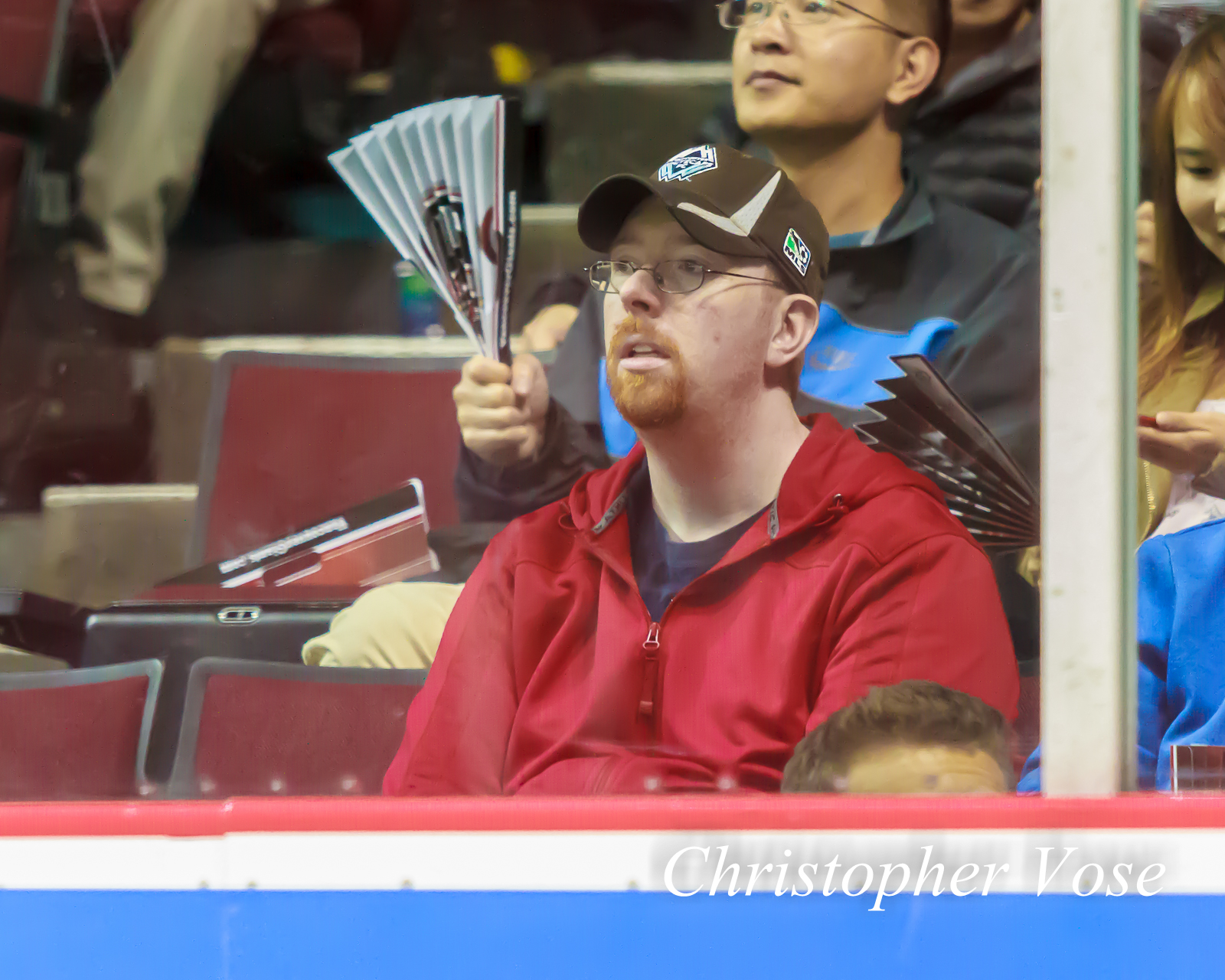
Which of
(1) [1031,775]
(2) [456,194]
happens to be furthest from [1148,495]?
(2) [456,194]

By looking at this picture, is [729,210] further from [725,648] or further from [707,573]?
[725,648]

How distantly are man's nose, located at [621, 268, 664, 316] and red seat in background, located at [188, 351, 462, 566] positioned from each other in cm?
33

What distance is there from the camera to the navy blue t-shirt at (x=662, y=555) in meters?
1.84

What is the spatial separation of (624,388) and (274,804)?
80 centimetres

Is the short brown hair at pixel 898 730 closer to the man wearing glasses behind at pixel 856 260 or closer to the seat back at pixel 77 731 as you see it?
the man wearing glasses behind at pixel 856 260

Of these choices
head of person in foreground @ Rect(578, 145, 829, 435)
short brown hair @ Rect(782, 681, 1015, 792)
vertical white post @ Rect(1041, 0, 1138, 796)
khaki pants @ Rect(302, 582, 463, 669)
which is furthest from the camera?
khaki pants @ Rect(302, 582, 463, 669)

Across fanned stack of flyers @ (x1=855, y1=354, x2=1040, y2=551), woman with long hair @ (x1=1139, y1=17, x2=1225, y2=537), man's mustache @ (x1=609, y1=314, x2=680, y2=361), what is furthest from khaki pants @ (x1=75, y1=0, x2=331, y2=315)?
woman with long hair @ (x1=1139, y1=17, x2=1225, y2=537)

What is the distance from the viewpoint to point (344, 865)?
166cm

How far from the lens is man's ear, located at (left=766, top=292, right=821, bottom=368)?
6.05ft

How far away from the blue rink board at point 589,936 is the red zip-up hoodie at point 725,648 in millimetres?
198

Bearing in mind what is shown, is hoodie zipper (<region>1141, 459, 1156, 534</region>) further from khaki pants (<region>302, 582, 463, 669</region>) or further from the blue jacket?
khaki pants (<region>302, 582, 463, 669</region>)

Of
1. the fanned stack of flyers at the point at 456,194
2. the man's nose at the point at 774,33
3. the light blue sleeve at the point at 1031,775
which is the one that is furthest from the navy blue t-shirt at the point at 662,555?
the man's nose at the point at 774,33

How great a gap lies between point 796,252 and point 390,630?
872 millimetres

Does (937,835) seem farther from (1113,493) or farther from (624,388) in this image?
(624,388)
